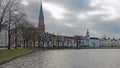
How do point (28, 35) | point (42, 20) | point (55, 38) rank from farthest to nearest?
point (42, 20) < point (55, 38) < point (28, 35)

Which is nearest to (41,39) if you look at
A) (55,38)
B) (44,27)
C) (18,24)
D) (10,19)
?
(55,38)

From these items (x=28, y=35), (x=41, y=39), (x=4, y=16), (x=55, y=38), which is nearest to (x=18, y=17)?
(x=4, y=16)

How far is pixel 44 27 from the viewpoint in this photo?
196750 millimetres

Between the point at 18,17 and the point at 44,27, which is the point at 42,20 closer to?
the point at 44,27

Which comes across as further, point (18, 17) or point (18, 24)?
point (18, 24)

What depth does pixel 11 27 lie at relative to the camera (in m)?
68.3

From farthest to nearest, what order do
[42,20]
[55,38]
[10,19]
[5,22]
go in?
[42,20]
[55,38]
[10,19]
[5,22]

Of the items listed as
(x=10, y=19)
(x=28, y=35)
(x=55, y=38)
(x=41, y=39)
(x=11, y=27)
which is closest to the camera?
(x=10, y=19)

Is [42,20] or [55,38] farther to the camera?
[42,20]

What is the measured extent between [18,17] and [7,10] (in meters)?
6.41

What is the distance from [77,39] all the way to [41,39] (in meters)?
61.4

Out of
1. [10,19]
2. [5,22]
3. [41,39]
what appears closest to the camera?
[5,22]

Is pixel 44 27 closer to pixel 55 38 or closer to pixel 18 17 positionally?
pixel 55 38

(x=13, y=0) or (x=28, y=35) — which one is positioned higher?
(x=13, y=0)
